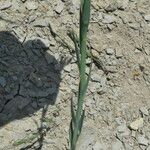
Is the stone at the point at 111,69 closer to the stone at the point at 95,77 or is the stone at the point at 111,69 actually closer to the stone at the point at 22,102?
the stone at the point at 95,77

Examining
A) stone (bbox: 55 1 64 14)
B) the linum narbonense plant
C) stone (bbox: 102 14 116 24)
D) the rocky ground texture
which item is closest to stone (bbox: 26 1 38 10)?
the rocky ground texture

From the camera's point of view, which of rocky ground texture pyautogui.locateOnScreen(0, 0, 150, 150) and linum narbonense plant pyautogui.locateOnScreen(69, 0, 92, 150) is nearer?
linum narbonense plant pyautogui.locateOnScreen(69, 0, 92, 150)

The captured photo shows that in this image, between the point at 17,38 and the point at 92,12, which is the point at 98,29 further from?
the point at 17,38

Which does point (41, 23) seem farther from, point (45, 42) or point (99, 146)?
point (99, 146)

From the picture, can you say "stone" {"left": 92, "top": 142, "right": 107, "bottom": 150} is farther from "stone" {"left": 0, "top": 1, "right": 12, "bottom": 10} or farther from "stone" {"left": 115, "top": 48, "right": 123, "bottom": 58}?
"stone" {"left": 0, "top": 1, "right": 12, "bottom": 10}

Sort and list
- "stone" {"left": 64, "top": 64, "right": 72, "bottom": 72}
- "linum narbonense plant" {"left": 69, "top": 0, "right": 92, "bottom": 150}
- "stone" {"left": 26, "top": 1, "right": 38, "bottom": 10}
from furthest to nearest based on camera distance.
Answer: "stone" {"left": 26, "top": 1, "right": 38, "bottom": 10}
"stone" {"left": 64, "top": 64, "right": 72, "bottom": 72}
"linum narbonense plant" {"left": 69, "top": 0, "right": 92, "bottom": 150}

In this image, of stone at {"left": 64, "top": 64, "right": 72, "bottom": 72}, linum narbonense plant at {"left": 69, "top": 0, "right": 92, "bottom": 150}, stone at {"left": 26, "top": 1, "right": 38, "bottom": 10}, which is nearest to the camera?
linum narbonense plant at {"left": 69, "top": 0, "right": 92, "bottom": 150}

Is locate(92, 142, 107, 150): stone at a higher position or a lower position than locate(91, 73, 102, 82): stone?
lower

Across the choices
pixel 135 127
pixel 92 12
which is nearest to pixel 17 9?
pixel 92 12

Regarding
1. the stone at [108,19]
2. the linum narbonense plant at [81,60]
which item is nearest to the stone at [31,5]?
the stone at [108,19]
